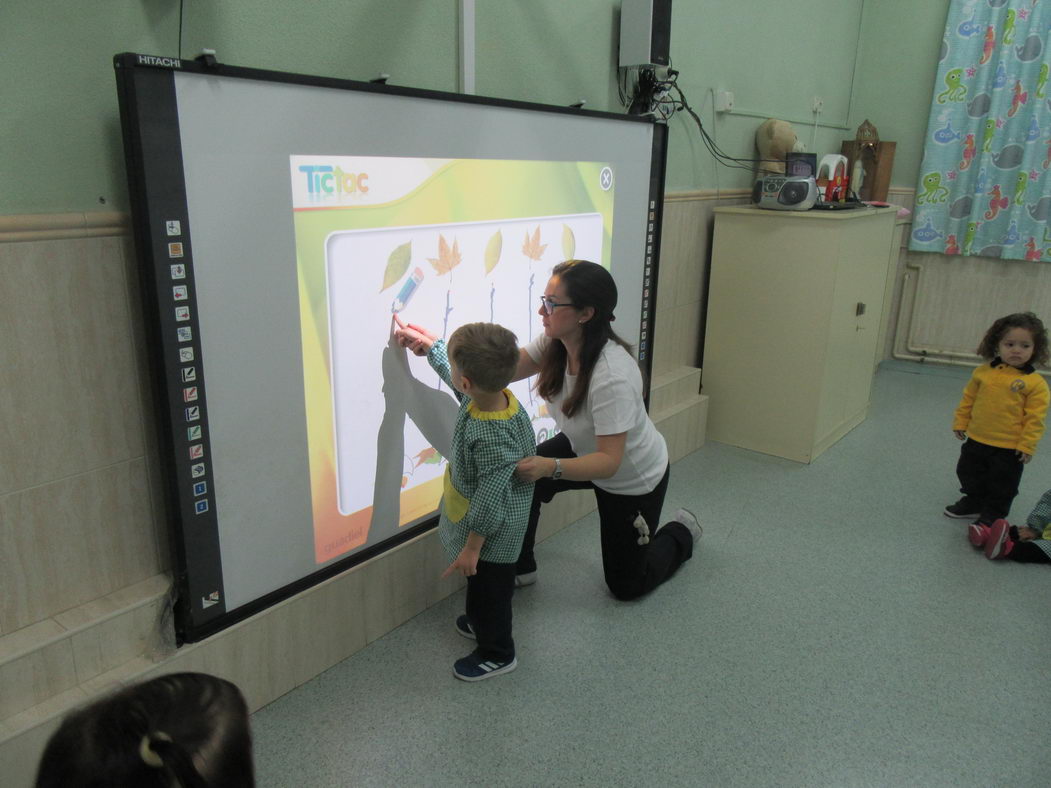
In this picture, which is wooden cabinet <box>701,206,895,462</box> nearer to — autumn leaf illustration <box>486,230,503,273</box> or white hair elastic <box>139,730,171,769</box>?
autumn leaf illustration <box>486,230,503,273</box>

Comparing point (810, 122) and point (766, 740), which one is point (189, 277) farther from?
point (810, 122)

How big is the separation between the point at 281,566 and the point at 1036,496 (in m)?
2.93

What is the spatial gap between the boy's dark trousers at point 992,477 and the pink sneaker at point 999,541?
0.57 feet

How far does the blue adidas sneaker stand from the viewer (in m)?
1.90

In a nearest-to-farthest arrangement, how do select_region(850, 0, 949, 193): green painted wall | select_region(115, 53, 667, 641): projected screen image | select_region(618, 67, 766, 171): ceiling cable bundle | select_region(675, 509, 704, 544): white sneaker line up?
select_region(115, 53, 667, 641): projected screen image
select_region(675, 509, 704, 544): white sneaker
select_region(618, 67, 766, 171): ceiling cable bundle
select_region(850, 0, 949, 193): green painted wall

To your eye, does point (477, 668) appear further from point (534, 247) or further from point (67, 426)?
point (534, 247)

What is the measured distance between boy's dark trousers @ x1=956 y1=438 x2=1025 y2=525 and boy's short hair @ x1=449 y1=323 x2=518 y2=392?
6.68 feet

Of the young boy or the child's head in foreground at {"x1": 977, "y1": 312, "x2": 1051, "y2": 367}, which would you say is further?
the child's head in foreground at {"x1": 977, "y1": 312, "x2": 1051, "y2": 367}

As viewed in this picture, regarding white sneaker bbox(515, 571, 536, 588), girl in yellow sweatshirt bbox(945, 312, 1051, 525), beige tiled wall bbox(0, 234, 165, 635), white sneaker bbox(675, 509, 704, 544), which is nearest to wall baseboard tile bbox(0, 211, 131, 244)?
beige tiled wall bbox(0, 234, 165, 635)

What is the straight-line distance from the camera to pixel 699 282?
3527mm

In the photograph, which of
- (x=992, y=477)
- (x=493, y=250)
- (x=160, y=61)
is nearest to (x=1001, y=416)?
(x=992, y=477)

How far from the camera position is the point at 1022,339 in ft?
8.48

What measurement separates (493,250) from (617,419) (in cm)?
64

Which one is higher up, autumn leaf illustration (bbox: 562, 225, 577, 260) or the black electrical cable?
the black electrical cable
